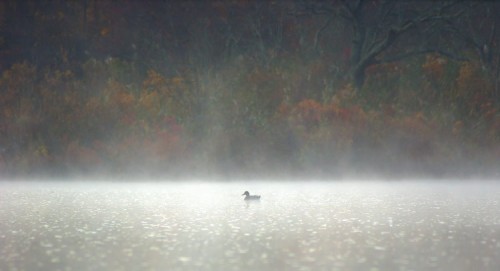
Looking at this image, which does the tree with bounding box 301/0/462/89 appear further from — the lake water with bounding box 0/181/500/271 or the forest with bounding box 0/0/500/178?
the lake water with bounding box 0/181/500/271

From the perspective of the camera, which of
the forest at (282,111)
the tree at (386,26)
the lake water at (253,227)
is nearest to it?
the lake water at (253,227)

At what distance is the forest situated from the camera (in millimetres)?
31688

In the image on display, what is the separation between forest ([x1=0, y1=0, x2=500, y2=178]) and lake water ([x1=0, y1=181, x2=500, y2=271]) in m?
3.18

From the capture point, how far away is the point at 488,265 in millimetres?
13938

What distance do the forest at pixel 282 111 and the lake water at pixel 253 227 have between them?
318cm

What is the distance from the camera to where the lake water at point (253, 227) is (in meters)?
14.4

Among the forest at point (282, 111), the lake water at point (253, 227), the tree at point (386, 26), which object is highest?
the tree at point (386, 26)

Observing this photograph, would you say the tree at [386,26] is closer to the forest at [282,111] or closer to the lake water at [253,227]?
the forest at [282,111]

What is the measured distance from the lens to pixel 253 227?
733 inches

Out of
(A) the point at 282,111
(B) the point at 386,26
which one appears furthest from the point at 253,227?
(B) the point at 386,26

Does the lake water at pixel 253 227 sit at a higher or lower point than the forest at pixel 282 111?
lower

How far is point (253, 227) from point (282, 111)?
1426cm

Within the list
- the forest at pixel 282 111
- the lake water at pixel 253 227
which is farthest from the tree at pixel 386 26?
the lake water at pixel 253 227

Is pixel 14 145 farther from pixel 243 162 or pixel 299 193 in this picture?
pixel 299 193
